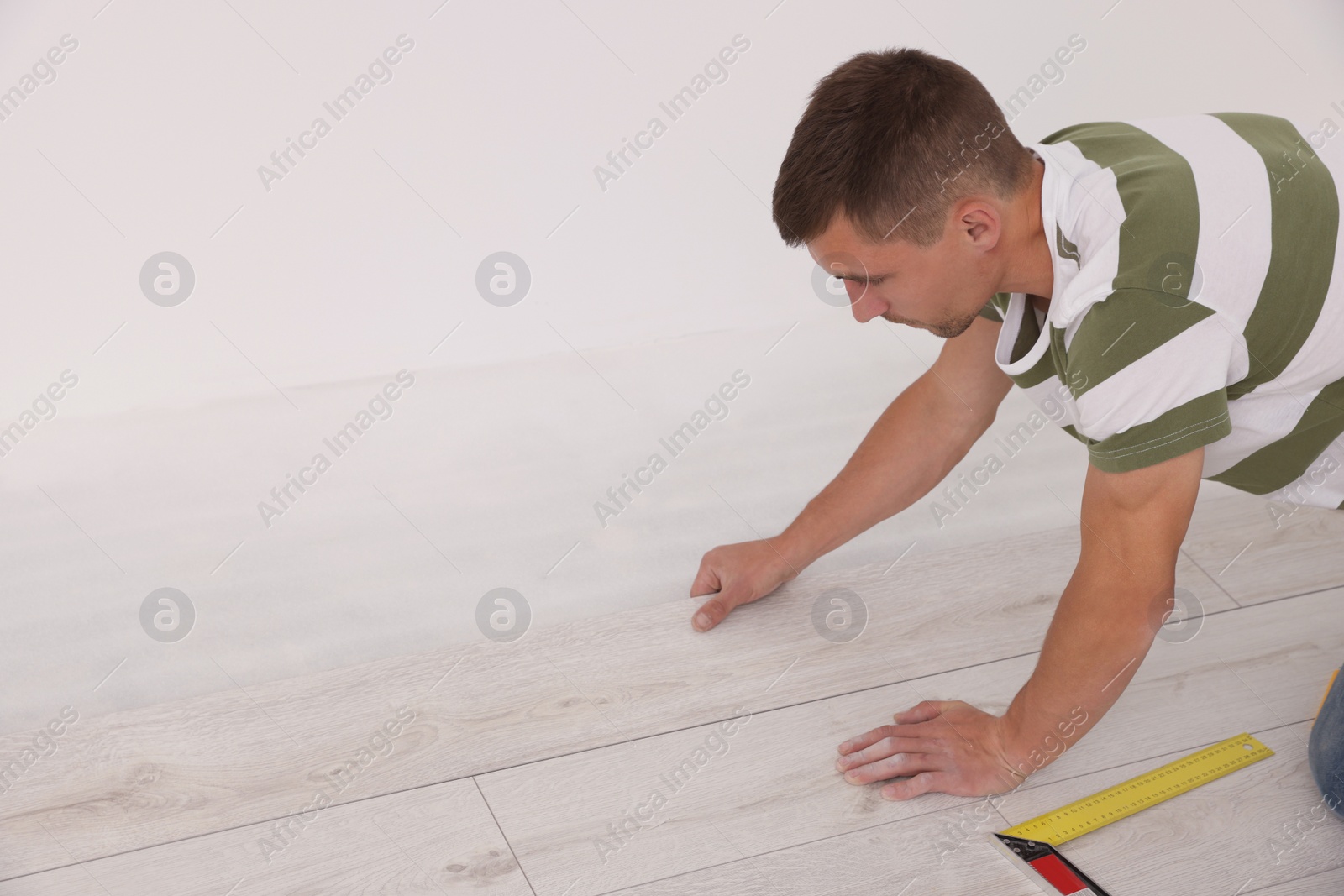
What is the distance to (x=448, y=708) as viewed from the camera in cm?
177

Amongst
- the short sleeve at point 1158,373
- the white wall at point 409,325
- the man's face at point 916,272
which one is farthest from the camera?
the white wall at point 409,325

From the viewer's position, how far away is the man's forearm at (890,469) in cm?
190

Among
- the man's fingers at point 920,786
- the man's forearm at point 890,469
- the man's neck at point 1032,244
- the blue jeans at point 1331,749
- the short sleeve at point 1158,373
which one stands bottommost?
the blue jeans at point 1331,749

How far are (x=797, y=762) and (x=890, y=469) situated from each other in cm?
53

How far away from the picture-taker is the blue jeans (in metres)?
1.59

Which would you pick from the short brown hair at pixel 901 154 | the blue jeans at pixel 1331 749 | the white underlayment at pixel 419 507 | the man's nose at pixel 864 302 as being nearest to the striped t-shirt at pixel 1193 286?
the short brown hair at pixel 901 154

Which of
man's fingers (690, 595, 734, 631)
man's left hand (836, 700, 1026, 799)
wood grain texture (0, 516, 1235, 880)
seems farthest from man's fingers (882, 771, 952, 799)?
man's fingers (690, 595, 734, 631)

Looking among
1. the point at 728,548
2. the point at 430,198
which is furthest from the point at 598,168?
the point at 728,548

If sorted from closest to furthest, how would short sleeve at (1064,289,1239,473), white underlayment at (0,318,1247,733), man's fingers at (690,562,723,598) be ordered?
short sleeve at (1064,289,1239,473) < man's fingers at (690,562,723,598) < white underlayment at (0,318,1247,733)

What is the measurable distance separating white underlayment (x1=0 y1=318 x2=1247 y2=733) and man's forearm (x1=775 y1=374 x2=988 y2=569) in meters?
0.31

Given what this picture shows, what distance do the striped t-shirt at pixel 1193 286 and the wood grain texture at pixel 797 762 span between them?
1.56 feet

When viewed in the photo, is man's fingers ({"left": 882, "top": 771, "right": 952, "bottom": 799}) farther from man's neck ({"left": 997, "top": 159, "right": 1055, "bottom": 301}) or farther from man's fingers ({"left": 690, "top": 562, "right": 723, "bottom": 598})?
man's neck ({"left": 997, "top": 159, "right": 1055, "bottom": 301})

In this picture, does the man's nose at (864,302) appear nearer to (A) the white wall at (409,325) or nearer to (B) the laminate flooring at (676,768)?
(B) the laminate flooring at (676,768)

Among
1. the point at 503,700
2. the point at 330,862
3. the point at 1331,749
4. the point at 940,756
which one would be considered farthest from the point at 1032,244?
the point at 330,862
